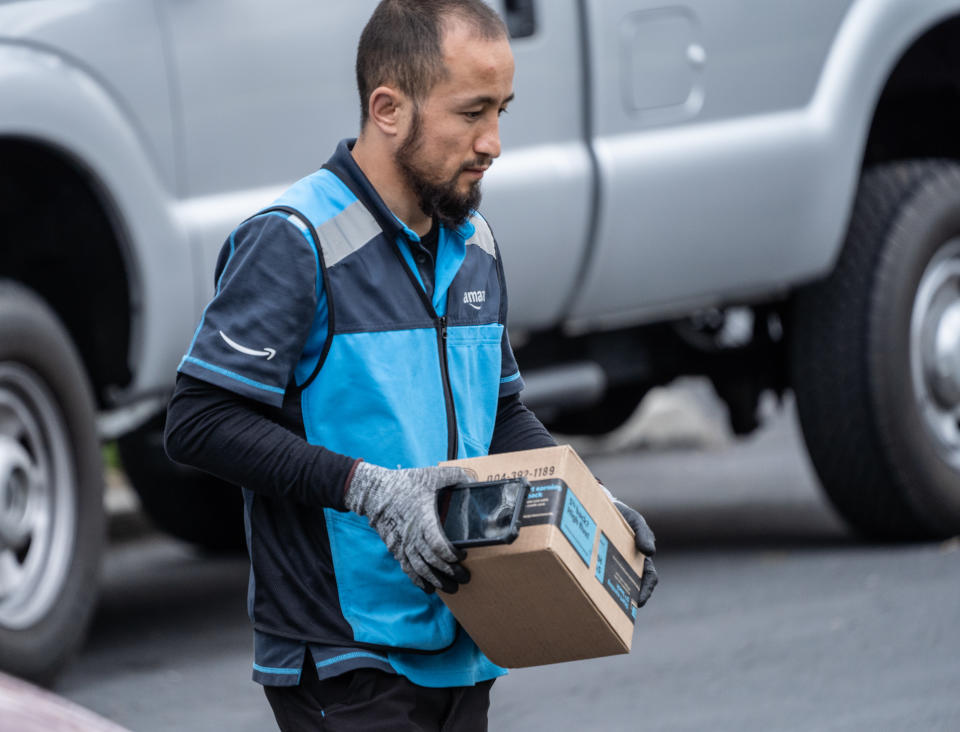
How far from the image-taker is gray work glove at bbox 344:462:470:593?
7.64 ft

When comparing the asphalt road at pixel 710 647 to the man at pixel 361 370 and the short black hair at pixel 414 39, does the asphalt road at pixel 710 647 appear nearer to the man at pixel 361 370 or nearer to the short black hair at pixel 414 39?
the man at pixel 361 370

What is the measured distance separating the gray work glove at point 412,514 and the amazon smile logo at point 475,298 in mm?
344

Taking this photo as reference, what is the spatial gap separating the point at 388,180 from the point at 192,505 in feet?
14.2

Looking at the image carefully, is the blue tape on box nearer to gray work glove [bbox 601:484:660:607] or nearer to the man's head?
gray work glove [bbox 601:484:660:607]

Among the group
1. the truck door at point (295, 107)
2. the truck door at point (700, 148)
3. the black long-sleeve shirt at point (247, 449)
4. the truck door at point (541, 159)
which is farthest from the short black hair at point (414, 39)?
the truck door at point (700, 148)

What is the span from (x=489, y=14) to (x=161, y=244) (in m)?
2.14

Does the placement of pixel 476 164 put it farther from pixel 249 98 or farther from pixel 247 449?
pixel 249 98

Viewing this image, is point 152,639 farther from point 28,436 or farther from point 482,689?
point 482,689

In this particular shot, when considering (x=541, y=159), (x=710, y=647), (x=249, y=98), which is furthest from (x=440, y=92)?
(x=710, y=647)

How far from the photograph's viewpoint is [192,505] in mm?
6758

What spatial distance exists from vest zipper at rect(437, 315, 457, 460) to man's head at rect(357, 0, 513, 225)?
0.16 m

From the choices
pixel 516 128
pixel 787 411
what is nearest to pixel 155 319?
pixel 516 128

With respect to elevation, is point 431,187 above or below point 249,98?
above

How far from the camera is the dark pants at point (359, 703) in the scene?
2.55 metres
